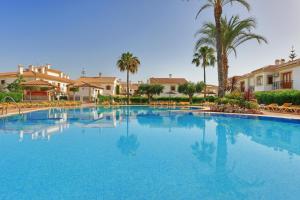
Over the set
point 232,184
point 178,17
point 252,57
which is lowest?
point 232,184

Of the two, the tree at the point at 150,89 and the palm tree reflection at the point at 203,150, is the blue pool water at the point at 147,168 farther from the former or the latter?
the tree at the point at 150,89

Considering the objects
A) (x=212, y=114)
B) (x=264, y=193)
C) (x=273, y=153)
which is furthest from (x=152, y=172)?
(x=212, y=114)

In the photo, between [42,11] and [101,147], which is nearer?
[101,147]

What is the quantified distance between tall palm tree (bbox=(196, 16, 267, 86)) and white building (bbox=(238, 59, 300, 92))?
4.90 m

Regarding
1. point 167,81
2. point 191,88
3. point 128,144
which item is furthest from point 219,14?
point 167,81

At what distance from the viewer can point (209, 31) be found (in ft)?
75.4

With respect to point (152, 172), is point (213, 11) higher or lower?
higher

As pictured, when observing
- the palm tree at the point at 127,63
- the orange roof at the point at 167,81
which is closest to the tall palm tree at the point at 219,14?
the palm tree at the point at 127,63

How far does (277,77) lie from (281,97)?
902 cm

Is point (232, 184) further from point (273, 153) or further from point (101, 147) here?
point (101, 147)

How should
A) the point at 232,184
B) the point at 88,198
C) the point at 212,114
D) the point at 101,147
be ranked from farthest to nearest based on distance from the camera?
1. the point at 212,114
2. the point at 101,147
3. the point at 232,184
4. the point at 88,198

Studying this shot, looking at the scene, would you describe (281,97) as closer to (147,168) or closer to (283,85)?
(283,85)

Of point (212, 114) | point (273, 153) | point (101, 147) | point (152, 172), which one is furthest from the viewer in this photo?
point (212, 114)

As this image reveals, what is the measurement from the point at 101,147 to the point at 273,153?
6.17m
